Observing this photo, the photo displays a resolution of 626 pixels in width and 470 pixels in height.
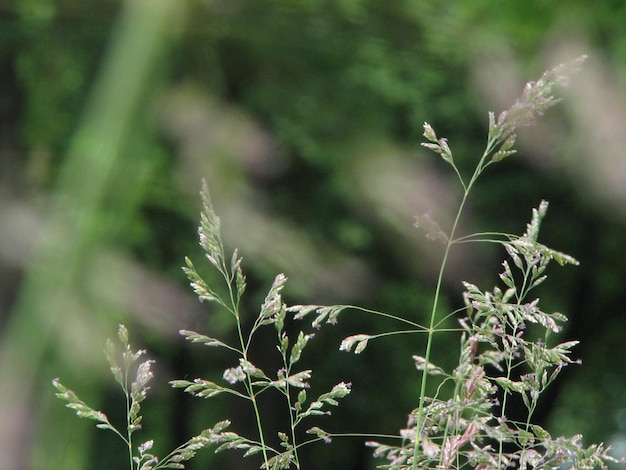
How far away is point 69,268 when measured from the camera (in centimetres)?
298

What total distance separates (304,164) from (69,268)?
3.98 m

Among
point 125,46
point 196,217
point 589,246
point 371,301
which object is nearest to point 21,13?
point 196,217

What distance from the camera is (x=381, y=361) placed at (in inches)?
332

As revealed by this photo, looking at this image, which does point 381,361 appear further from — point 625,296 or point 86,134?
point 86,134

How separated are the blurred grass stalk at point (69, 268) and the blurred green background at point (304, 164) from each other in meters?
0.01

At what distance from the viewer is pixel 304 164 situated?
269 inches

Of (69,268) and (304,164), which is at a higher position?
(69,268)

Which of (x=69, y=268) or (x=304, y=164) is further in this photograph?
A: (x=304, y=164)

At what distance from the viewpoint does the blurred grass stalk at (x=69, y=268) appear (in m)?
2.18

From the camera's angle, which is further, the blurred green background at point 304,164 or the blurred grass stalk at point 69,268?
the blurred green background at point 304,164

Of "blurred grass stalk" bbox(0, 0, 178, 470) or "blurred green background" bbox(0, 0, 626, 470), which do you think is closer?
"blurred grass stalk" bbox(0, 0, 178, 470)

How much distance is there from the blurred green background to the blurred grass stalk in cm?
1

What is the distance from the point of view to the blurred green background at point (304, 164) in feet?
11.8

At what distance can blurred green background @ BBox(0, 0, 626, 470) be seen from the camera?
360 centimetres
